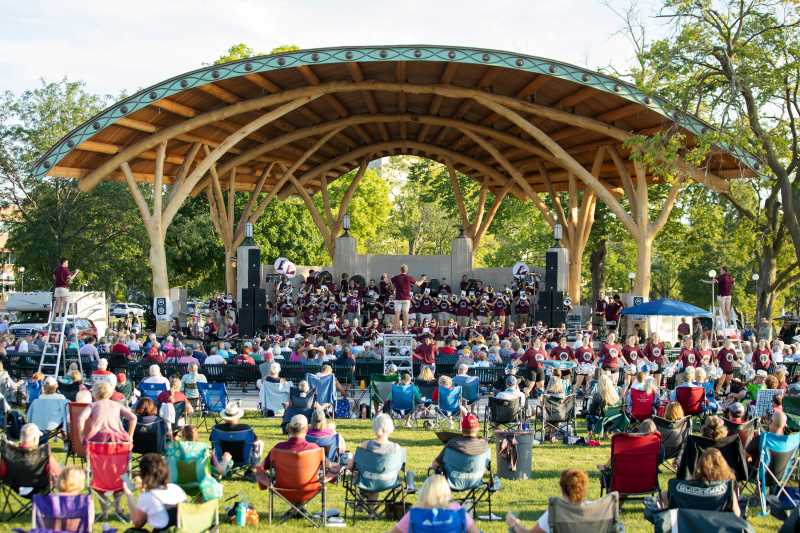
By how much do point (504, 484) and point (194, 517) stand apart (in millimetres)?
4227

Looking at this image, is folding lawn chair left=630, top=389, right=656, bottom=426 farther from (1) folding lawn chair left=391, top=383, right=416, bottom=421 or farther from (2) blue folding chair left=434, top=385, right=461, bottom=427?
(1) folding lawn chair left=391, top=383, right=416, bottom=421

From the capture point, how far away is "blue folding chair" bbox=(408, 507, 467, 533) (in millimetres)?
5668

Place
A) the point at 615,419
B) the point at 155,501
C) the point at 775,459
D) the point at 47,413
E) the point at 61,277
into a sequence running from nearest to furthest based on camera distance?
the point at 155,501
the point at 775,459
the point at 47,413
the point at 615,419
the point at 61,277

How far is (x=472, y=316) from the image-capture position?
27.5 metres

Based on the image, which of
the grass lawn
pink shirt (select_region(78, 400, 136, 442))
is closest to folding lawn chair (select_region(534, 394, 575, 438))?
the grass lawn

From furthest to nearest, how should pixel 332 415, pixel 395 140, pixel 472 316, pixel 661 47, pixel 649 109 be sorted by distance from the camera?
pixel 395 140
pixel 472 316
pixel 649 109
pixel 661 47
pixel 332 415

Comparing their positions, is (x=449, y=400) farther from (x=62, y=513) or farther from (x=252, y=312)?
(x=252, y=312)

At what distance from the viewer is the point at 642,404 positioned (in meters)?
11.4

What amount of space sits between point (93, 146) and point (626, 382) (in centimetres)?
1520

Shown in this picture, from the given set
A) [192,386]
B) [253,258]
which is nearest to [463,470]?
[192,386]

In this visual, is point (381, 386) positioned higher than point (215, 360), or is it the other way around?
point (215, 360)

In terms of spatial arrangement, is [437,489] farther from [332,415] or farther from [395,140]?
[395,140]

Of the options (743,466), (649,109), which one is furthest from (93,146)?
(743,466)

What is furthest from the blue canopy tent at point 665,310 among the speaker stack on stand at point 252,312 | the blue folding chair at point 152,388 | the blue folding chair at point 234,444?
the blue folding chair at point 234,444
